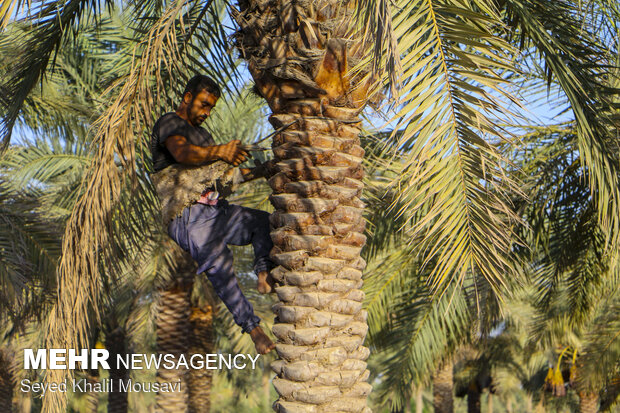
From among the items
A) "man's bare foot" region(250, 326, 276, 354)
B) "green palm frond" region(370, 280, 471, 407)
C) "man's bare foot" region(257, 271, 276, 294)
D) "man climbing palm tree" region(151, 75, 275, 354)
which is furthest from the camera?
"green palm frond" region(370, 280, 471, 407)

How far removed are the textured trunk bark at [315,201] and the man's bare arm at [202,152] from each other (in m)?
0.29

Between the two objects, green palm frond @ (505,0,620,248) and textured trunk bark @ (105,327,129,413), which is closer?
green palm frond @ (505,0,620,248)

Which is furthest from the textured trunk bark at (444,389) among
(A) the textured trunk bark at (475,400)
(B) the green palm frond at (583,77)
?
(B) the green palm frond at (583,77)

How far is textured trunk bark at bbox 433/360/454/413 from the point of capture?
1923 centimetres

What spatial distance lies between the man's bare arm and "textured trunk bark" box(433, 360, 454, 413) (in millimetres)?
15091

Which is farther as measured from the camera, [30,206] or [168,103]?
[30,206]

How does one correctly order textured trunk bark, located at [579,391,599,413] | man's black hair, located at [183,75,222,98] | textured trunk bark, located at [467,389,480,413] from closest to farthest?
man's black hair, located at [183,75,222,98] → textured trunk bark, located at [579,391,599,413] → textured trunk bark, located at [467,389,480,413]

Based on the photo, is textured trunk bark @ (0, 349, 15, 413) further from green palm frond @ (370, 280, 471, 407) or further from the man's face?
the man's face

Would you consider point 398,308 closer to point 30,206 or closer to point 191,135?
point 30,206

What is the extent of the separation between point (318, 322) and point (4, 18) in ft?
9.90

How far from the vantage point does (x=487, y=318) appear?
9.77 m

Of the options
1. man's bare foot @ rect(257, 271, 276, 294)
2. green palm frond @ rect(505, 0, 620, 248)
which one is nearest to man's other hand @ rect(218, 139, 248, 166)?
man's bare foot @ rect(257, 271, 276, 294)

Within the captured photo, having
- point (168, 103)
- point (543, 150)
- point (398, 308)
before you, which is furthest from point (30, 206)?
point (543, 150)

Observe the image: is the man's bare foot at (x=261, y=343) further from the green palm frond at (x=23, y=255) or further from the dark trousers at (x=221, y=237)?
the green palm frond at (x=23, y=255)
